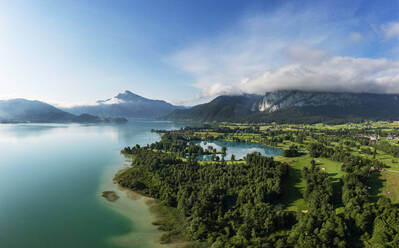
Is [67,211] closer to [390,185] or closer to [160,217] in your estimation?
[160,217]

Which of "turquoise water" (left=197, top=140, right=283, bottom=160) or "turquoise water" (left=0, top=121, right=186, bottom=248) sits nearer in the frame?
"turquoise water" (left=0, top=121, right=186, bottom=248)

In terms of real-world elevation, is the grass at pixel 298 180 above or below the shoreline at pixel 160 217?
above

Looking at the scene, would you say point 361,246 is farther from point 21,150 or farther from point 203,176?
point 21,150

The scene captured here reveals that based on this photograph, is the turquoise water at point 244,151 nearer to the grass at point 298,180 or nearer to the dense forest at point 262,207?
the grass at point 298,180

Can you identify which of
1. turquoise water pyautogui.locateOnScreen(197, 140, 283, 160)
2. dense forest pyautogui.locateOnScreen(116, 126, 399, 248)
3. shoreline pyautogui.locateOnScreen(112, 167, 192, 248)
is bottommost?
shoreline pyautogui.locateOnScreen(112, 167, 192, 248)

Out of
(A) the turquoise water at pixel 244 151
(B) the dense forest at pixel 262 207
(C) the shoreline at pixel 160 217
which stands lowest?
(C) the shoreline at pixel 160 217

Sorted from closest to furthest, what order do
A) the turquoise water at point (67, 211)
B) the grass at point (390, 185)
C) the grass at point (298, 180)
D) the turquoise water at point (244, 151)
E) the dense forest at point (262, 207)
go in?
the dense forest at point (262, 207)
the turquoise water at point (67, 211)
the grass at point (390, 185)
the grass at point (298, 180)
the turquoise water at point (244, 151)

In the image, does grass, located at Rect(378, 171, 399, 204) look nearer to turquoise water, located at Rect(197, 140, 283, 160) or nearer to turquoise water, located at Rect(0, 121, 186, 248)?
turquoise water, located at Rect(197, 140, 283, 160)

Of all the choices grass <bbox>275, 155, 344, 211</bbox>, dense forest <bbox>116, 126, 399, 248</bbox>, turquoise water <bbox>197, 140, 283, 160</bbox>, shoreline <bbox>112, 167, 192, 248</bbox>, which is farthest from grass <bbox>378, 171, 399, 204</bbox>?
turquoise water <bbox>197, 140, 283, 160</bbox>

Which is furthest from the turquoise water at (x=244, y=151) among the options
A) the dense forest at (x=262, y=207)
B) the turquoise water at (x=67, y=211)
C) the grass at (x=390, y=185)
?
the grass at (x=390, y=185)

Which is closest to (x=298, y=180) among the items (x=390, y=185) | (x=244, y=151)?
(x=390, y=185)
